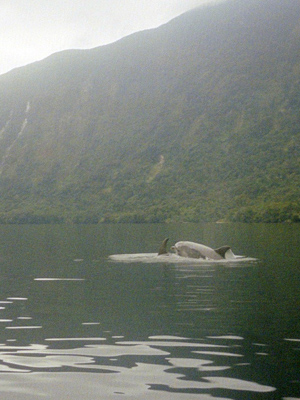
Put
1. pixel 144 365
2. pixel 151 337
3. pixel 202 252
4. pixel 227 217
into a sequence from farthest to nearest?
pixel 227 217 → pixel 202 252 → pixel 151 337 → pixel 144 365

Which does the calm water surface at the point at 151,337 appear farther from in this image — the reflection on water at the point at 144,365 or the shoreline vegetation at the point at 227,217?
the shoreline vegetation at the point at 227,217

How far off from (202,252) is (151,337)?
2464 centimetres

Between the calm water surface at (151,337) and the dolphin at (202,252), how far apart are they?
7.82 meters

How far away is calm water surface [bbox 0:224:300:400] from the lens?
12352 mm

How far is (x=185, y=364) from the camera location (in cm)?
1408

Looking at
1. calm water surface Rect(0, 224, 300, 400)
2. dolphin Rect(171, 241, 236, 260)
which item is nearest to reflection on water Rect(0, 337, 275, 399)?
calm water surface Rect(0, 224, 300, 400)

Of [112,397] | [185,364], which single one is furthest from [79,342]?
[112,397]

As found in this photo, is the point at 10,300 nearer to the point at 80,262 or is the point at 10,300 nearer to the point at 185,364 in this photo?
the point at 185,364

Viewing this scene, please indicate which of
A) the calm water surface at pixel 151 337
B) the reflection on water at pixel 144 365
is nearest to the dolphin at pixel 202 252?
the calm water surface at pixel 151 337

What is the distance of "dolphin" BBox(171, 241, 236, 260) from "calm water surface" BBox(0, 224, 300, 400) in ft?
25.7

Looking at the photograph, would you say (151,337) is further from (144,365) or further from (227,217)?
(227,217)

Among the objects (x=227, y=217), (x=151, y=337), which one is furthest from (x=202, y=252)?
(x=227, y=217)

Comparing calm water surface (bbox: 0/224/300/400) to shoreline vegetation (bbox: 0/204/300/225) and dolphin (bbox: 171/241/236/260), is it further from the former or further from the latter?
shoreline vegetation (bbox: 0/204/300/225)

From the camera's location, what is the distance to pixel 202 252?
41.4m
